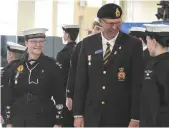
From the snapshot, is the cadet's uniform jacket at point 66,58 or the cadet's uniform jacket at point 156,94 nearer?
the cadet's uniform jacket at point 156,94

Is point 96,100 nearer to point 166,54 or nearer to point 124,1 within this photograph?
point 166,54

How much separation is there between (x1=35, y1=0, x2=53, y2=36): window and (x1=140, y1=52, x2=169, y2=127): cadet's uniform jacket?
33.9 feet

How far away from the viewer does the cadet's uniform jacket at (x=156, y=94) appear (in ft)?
9.11

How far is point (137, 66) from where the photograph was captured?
3.19 meters

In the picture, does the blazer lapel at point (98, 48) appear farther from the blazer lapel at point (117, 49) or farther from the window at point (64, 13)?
the window at point (64, 13)

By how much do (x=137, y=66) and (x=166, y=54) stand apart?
378 millimetres

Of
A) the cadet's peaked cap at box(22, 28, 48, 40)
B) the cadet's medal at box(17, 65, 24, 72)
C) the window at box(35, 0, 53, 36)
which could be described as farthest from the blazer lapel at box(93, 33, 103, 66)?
the window at box(35, 0, 53, 36)

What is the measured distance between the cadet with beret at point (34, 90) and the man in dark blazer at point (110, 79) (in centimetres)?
31

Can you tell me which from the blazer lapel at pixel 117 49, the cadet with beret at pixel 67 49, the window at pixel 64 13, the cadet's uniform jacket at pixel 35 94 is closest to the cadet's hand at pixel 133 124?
the blazer lapel at pixel 117 49

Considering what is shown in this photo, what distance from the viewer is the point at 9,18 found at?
40.0 feet

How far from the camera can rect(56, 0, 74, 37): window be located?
13789 mm

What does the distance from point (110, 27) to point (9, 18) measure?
938cm

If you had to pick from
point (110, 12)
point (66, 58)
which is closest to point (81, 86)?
point (110, 12)

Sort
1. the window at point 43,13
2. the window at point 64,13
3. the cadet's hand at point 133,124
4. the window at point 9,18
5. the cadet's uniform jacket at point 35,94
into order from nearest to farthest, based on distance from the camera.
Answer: the cadet's hand at point 133,124, the cadet's uniform jacket at point 35,94, the window at point 9,18, the window at point 43,13, the window at point 64,13
